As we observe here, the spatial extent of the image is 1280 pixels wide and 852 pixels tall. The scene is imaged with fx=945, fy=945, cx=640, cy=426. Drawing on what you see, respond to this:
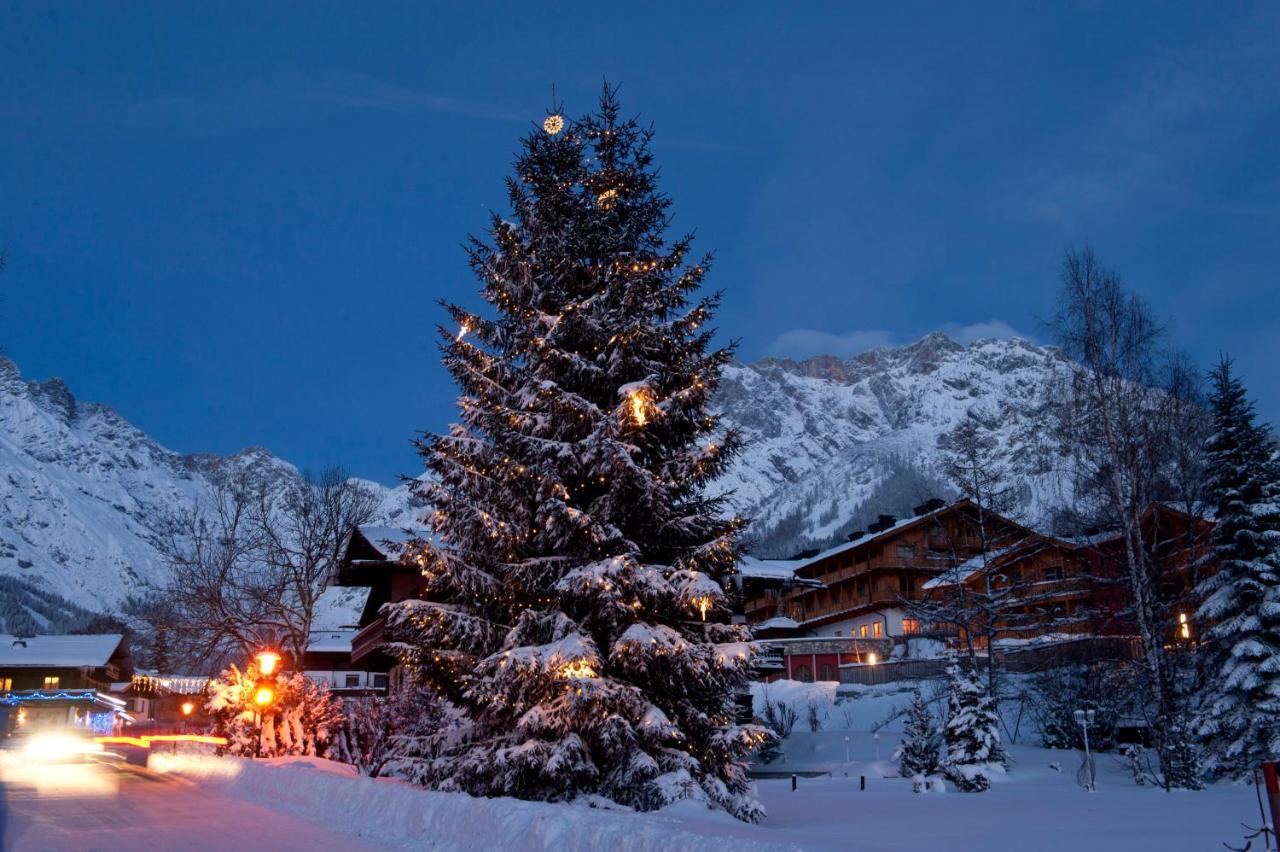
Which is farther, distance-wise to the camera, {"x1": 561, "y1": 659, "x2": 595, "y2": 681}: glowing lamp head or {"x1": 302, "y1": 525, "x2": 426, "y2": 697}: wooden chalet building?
{"x1": 302, "y1": 525, "x2": 426, "y2": 697}: wooden chalet building

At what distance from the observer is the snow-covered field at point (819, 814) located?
1109 cm

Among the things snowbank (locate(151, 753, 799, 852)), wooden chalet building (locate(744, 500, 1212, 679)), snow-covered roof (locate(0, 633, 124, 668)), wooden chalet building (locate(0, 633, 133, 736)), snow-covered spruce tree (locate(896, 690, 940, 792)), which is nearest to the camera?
snowbank (locate(151, 753, 799, 852))

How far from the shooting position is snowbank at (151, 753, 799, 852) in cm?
1021

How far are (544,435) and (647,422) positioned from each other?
203 centimetres

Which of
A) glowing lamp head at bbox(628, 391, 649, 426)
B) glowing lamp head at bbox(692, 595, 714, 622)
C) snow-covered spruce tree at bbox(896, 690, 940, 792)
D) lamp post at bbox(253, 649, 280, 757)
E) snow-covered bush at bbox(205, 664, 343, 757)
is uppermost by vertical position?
glowing lamp head at bbox(628, 391, 649, 426)

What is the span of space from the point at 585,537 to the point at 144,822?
28.7 ft

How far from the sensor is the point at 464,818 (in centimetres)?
1304

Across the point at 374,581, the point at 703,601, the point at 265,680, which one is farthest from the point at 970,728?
the point at 374,581

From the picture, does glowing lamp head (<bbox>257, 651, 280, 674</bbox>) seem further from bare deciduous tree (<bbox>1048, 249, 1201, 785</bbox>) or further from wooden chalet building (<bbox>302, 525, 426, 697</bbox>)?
bare deciduous tree (<bbox>1048, 249, 1201, 785</bbox>)

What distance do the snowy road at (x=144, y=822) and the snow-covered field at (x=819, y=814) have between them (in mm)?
742

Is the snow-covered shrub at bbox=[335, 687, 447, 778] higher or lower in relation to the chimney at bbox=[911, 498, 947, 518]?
lower

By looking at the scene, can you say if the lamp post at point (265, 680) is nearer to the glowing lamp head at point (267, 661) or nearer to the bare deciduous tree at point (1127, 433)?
the glowing lamp head at point (267, 661)

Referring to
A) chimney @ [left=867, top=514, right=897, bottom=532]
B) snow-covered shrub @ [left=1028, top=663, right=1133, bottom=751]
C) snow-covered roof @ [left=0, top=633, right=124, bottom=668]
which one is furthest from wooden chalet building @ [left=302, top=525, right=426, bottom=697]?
snow-covered roof @ [left=0, top=633, right=124, bottom=668]

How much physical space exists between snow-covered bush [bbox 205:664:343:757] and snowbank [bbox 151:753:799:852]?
22.3 feet
